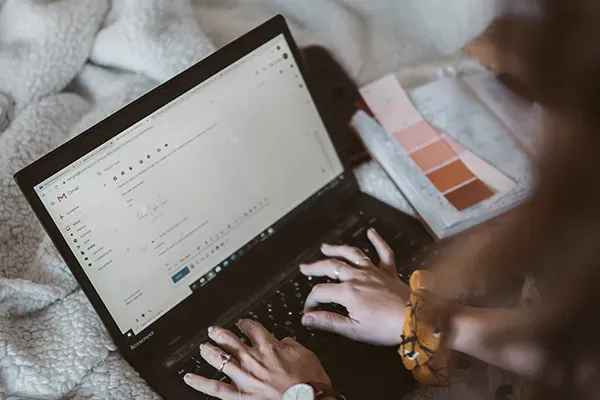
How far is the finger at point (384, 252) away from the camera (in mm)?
825

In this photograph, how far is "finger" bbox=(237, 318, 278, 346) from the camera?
737 millimetres

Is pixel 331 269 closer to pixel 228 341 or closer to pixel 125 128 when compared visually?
pixel 228 341

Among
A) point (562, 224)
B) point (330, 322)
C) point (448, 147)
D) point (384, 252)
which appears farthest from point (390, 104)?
point (562, 224)

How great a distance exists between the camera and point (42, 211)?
0.69 metres

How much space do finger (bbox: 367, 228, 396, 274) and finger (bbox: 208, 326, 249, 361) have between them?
19cm

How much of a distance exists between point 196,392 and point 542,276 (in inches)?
16.1

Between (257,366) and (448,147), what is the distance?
1.43 feet

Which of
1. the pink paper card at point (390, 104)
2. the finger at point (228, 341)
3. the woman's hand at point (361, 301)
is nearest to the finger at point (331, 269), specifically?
the woman's hand at point (361, 301)

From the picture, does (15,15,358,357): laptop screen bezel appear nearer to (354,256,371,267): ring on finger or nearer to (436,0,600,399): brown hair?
(354,256,371,267): ring on finger

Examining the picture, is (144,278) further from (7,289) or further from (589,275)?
(589,275)

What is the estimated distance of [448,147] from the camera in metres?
0.99

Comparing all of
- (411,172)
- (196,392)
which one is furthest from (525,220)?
(411,172)


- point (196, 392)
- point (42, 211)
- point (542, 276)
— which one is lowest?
point (196, 392)

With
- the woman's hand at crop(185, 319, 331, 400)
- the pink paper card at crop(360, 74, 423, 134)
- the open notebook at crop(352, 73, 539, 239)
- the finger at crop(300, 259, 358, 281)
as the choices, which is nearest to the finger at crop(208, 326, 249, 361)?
the woman's hand at crop(185, 319, 331, 400)
